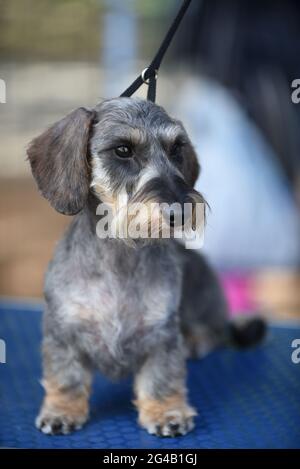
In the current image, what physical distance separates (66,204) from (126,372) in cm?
54

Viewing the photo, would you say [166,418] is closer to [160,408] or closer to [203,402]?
[160,408]

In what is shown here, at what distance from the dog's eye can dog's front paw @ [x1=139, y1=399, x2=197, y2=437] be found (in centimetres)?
71

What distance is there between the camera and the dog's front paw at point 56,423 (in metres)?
2.08

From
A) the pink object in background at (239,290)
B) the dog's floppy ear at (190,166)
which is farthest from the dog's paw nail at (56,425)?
the pink object in background at (239,290)

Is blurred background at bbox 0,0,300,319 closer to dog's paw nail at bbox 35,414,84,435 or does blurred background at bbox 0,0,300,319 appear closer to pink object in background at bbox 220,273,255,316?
pink object in background at bbox 220,273,255,316

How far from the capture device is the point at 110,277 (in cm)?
209

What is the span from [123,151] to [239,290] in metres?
2.81

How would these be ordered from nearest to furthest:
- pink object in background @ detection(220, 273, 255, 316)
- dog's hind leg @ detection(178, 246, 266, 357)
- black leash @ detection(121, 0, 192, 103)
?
1. black leash @ detection(121, 0, 192, 103)
2. dog's hind leg @ detection(178, 246, 266, 357)
3. pink object in background @ detection(220, 273, 255, 316)

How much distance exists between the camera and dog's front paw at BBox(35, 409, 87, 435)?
208 centimetres

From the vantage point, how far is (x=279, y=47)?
4500mm

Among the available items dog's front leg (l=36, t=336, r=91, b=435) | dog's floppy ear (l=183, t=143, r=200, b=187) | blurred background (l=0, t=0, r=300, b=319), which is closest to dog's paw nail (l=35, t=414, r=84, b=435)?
dog's front leg (l=36, t=336, r=91, b=435)

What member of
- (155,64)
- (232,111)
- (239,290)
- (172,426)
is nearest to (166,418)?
(172,426)

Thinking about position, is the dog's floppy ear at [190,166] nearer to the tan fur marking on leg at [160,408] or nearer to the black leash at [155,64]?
the black leash at [155,64]

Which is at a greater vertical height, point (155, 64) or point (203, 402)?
point (155, 64)
